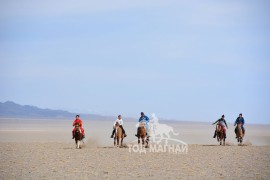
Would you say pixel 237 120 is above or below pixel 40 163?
above

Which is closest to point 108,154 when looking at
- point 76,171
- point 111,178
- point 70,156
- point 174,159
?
point 70,156

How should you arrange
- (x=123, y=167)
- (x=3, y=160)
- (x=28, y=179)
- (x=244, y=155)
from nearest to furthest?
(x=28, y=179) < (x=123, y=167) < (x=3, y=160) < (x=244, y=155)

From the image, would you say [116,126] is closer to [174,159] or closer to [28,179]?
[174,159]

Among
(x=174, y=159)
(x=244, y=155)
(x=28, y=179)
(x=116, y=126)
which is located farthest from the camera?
(x=116, y=126)

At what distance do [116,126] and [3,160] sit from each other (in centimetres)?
956

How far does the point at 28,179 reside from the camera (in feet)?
52.6

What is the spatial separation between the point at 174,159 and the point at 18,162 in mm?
6333

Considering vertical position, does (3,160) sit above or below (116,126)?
below

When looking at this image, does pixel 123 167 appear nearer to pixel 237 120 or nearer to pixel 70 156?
pixel 70 156

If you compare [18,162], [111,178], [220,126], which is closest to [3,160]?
[18,162]

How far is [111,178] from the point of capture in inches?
650

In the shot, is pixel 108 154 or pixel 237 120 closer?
pixel 108 154

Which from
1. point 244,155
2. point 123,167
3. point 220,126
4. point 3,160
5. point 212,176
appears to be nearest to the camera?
point 212,176

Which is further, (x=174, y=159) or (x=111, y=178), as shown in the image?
(x=174, y=159)
